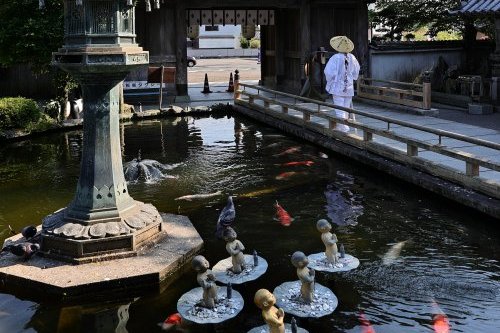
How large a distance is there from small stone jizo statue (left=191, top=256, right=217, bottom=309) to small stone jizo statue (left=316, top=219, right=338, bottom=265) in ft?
5.73

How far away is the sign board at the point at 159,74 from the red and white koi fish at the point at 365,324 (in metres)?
17.9

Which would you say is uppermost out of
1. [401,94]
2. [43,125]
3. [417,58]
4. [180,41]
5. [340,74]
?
[180,41]

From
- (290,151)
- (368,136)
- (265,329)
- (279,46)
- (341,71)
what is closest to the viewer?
(265,329)

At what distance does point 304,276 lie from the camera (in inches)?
267

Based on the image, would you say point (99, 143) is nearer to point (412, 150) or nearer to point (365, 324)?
point (365, 324)

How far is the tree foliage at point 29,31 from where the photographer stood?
58.2 ft

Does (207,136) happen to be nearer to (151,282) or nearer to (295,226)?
(295,226)

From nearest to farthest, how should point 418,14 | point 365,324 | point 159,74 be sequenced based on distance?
point 365,324 → point 159,74 → point 418,14

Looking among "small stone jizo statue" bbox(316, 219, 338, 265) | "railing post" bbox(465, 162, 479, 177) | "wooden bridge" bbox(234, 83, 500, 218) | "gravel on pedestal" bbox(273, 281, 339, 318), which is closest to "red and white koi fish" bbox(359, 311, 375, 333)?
"gravel on pedestal" bbox(273, 281, 339, 318)

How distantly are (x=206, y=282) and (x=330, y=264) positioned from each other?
1983 mm

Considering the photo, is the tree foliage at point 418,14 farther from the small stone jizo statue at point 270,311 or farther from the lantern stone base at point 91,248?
the small stone jizo statue at point 270,311

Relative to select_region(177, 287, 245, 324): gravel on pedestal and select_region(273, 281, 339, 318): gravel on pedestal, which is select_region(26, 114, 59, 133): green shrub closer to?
select_region(177, 287, 245, 324): gravel on pedestal

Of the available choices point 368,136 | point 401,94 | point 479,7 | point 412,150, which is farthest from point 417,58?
point 412,150

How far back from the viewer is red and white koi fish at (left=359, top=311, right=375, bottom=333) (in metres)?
6.54
